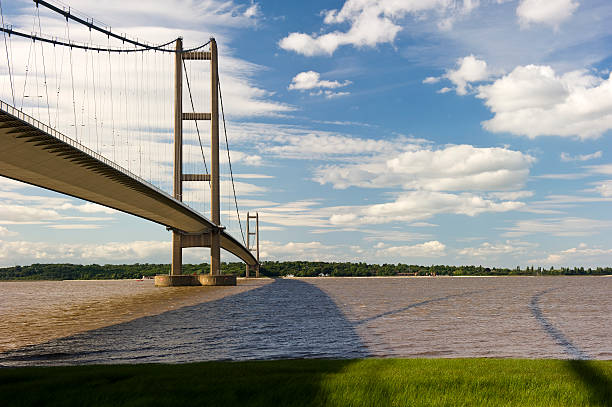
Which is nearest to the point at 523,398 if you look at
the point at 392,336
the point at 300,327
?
the point at 392,336

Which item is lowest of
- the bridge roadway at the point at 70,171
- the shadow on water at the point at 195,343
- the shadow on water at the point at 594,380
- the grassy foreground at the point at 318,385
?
the shadow on water at the point at 195,343

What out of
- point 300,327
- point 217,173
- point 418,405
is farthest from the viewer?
point 217,173

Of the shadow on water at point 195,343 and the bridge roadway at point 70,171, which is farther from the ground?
the bridge roadway at point 70,171

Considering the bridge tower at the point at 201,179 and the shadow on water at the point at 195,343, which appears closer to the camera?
the shadow on water at the point at 195,343

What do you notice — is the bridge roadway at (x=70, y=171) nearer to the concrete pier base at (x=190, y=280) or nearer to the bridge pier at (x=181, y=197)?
the bridge pier at (x=181, y=197)

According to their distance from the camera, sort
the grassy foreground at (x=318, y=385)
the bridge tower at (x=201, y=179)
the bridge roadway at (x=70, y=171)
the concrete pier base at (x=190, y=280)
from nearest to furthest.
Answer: the grassy foreground at (x=318, y=385) → the bridge roadway at (x=70, y=171) → the bridge tower at (x=201, y=179) → the concrete pier base at (x=190, y=280)

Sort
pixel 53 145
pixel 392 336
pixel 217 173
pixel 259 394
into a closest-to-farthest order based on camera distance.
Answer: pixel 259 394
pixel 392 336
pixel 53 145
pixel 217 173

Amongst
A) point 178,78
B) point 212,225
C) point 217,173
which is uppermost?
point 178,78

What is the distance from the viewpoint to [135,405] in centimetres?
903

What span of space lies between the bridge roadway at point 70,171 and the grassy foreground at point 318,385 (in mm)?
19224

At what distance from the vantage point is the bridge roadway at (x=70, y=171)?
1170 inches

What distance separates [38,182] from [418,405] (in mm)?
37654

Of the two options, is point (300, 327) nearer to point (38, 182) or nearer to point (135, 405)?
point (135, 405)

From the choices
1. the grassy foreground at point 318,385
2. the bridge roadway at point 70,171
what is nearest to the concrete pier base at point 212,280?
the bridge roadway at point 70,171
